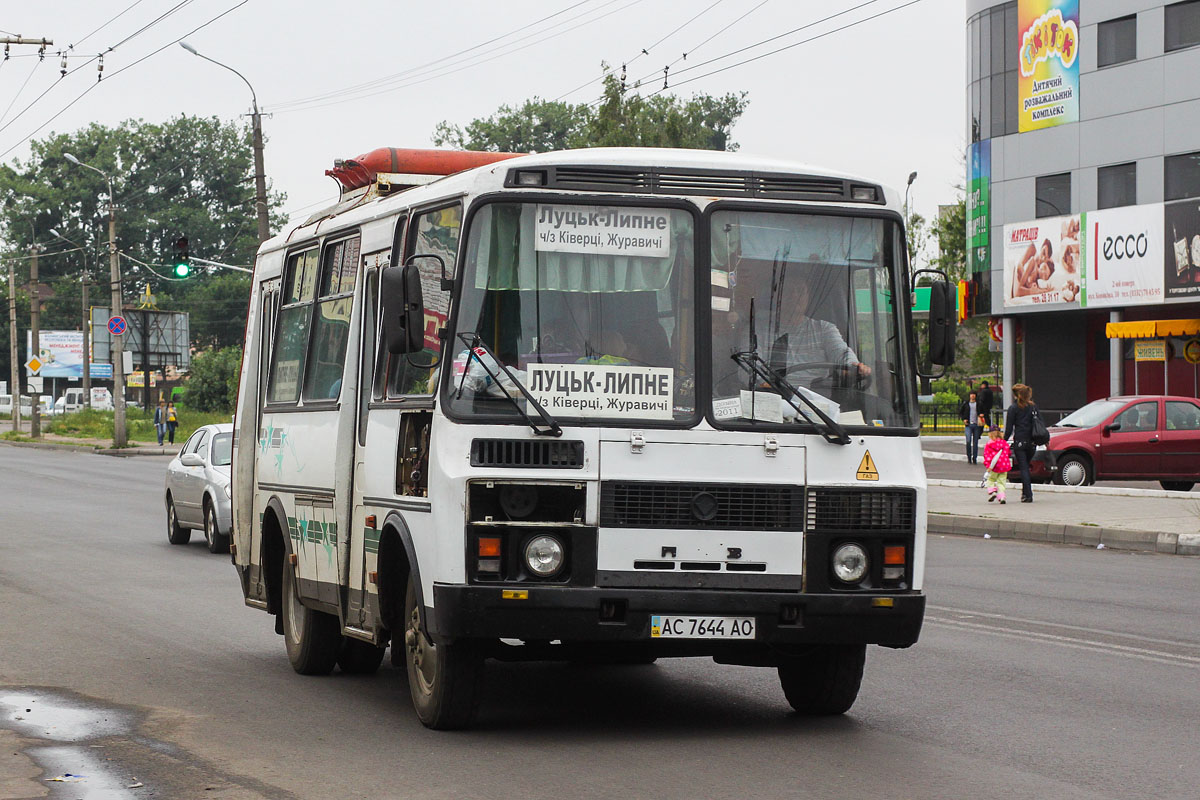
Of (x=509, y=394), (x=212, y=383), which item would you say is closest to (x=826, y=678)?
(x=509, y=394)

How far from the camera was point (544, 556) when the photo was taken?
7.46m

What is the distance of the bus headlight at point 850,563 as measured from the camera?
7633 millimetres

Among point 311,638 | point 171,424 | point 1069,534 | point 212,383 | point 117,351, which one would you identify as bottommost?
point 1069,534

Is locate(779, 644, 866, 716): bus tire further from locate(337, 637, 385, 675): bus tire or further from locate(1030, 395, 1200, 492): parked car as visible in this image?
locate(1030, 395, 1200, 492): parked car

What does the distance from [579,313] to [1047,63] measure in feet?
135

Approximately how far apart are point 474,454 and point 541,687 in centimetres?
240

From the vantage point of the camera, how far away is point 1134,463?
28.7 m

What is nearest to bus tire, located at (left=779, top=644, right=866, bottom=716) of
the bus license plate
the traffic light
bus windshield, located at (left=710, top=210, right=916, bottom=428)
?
the bus license plate

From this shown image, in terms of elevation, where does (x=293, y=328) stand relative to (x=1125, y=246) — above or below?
below

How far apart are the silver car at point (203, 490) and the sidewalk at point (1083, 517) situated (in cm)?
921

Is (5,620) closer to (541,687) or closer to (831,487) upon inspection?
(541,687)

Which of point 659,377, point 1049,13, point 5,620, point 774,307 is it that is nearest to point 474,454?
point 659,377

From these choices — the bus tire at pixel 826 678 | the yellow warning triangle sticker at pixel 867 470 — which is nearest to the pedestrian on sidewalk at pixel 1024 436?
the bus tire at pixel 826 678

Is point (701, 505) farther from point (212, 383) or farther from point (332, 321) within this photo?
point (212, 383)
